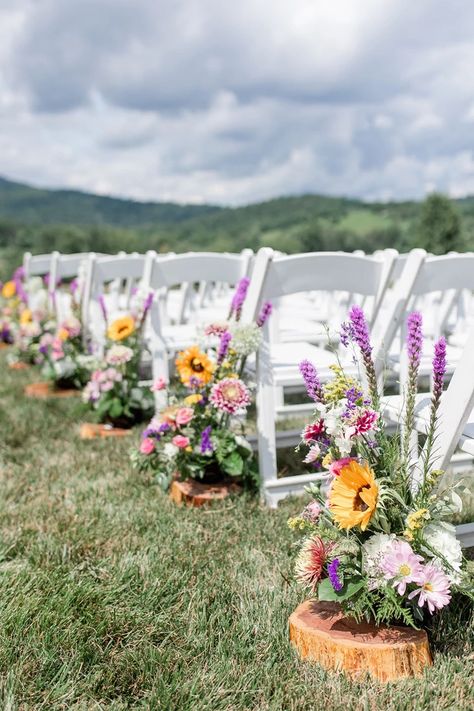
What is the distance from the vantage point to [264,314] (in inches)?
107

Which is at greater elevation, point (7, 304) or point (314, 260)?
point (314, 260)

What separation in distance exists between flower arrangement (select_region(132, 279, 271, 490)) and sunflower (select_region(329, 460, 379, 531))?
1.04 meters

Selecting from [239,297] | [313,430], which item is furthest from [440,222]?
[313,430]

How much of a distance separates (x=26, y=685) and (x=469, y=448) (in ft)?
4.21

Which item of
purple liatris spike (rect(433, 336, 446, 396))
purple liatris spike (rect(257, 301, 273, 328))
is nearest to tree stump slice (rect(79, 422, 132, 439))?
purple liatris spike (rect(257, 301, 273, 328))

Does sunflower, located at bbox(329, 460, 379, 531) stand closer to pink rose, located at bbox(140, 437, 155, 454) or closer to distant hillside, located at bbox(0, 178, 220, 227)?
pink rose, located at bbox(140, 437, 155, 454)

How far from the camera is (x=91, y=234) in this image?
45188mm

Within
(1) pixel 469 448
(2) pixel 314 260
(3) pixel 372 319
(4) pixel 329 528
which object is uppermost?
(2) pixel 314 260

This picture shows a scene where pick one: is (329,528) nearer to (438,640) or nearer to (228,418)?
(438,640)

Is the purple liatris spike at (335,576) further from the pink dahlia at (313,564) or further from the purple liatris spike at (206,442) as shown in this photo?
the purple liatris spike at (206,442)

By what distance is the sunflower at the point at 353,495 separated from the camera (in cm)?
163

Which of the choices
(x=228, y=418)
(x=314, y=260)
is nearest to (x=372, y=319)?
(x=314, y=260)

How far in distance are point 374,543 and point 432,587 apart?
17 centimetres

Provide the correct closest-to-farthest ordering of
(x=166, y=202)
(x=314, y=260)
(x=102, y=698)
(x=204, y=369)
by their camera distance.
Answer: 1. (x=102, y=698)
2. (x=314, y=260)
3. (x=204, y=369)
4. (x=166, y=202)
